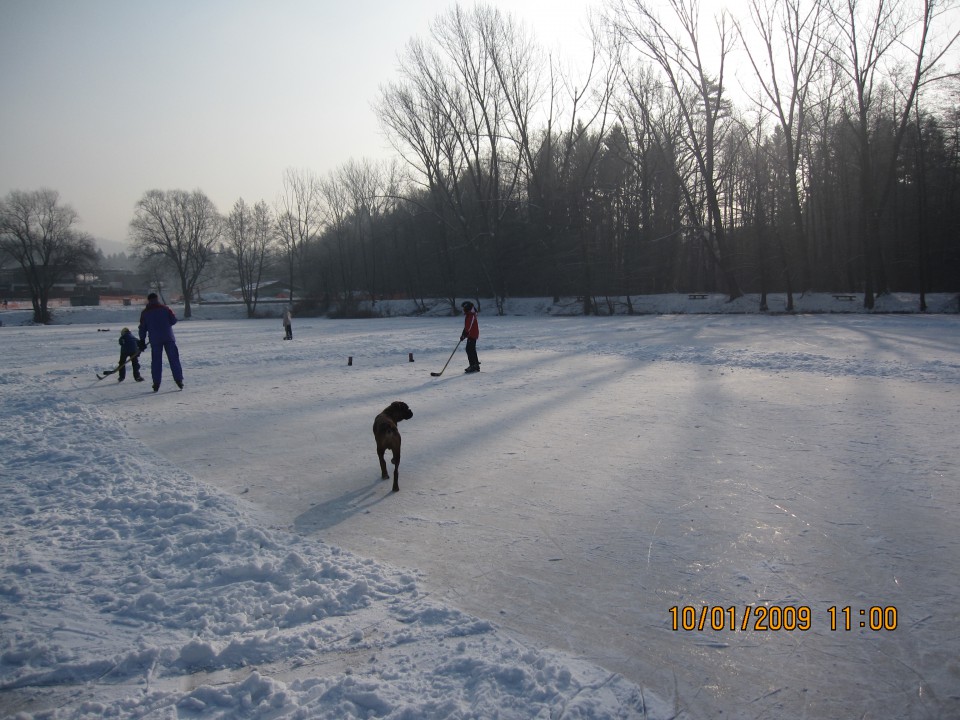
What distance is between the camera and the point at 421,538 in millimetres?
4465

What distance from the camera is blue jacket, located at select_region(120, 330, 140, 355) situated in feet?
43.2

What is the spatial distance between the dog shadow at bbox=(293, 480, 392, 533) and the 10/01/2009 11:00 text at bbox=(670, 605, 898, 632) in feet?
9.03

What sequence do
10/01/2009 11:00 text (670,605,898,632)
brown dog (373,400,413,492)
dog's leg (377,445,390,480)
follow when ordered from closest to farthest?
10/01/2009 11:00 text (670,605,898,632), brown dog (373,400,413,492), dog's leg (377,445,390,480)

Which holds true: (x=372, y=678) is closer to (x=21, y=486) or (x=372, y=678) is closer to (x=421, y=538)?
(x=421, y=538)

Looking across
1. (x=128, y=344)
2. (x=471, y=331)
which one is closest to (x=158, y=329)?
(x=128, y=344)

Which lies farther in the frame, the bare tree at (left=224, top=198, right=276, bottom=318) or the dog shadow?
the bare tree at (left=224, top=198, right=276, bottom=318)

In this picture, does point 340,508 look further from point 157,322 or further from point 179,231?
point 179,231

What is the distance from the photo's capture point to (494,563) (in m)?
4.04

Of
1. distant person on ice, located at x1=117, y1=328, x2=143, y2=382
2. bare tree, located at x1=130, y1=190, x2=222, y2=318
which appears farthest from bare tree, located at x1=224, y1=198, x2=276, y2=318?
distant person on ice, located at x1=117, y1=328, x2=143, y2=382

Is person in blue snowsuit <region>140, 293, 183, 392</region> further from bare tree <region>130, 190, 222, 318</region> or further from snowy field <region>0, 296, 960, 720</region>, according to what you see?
bare tree <region>130, 190, 222, 318</region>

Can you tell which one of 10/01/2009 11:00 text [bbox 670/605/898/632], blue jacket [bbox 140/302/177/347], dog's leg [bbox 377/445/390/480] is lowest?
10/01/2009 11:00 text [bbox 670/605/898/632]

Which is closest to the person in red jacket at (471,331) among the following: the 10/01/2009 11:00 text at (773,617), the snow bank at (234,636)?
the snow bank at (234,636)

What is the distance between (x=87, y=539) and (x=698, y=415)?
733 centimetres

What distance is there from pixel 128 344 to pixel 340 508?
10.9 metres
